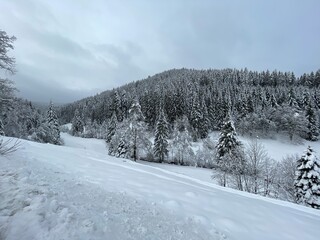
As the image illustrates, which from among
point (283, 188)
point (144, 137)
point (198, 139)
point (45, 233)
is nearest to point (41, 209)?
point (45, 233)

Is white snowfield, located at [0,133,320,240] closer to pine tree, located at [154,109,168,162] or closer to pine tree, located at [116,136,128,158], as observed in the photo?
pine tree, located at [116,136,128,158]

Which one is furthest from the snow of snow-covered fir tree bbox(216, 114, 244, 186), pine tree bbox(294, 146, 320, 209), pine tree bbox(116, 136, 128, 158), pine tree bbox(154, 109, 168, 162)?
pine tree bbox(294, 146, 320, 209)

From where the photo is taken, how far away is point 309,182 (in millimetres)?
22641

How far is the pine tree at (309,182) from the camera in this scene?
22.3 m

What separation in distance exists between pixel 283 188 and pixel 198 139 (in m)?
44.8

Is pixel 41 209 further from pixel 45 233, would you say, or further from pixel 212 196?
pixel 212 196

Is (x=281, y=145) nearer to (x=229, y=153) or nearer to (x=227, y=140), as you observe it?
(x=227, y=140)

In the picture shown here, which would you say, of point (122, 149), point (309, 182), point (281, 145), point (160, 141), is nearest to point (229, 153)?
point (309, 182)

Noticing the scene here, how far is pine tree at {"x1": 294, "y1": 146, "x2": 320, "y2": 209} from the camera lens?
22266mm

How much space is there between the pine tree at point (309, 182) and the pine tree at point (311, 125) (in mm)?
57355

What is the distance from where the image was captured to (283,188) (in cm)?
2859

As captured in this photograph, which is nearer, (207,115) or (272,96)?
(207,115)

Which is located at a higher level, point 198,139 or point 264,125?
point 264,125

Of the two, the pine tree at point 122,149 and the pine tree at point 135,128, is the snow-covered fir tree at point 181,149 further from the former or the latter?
the pine tree at point 122,149
